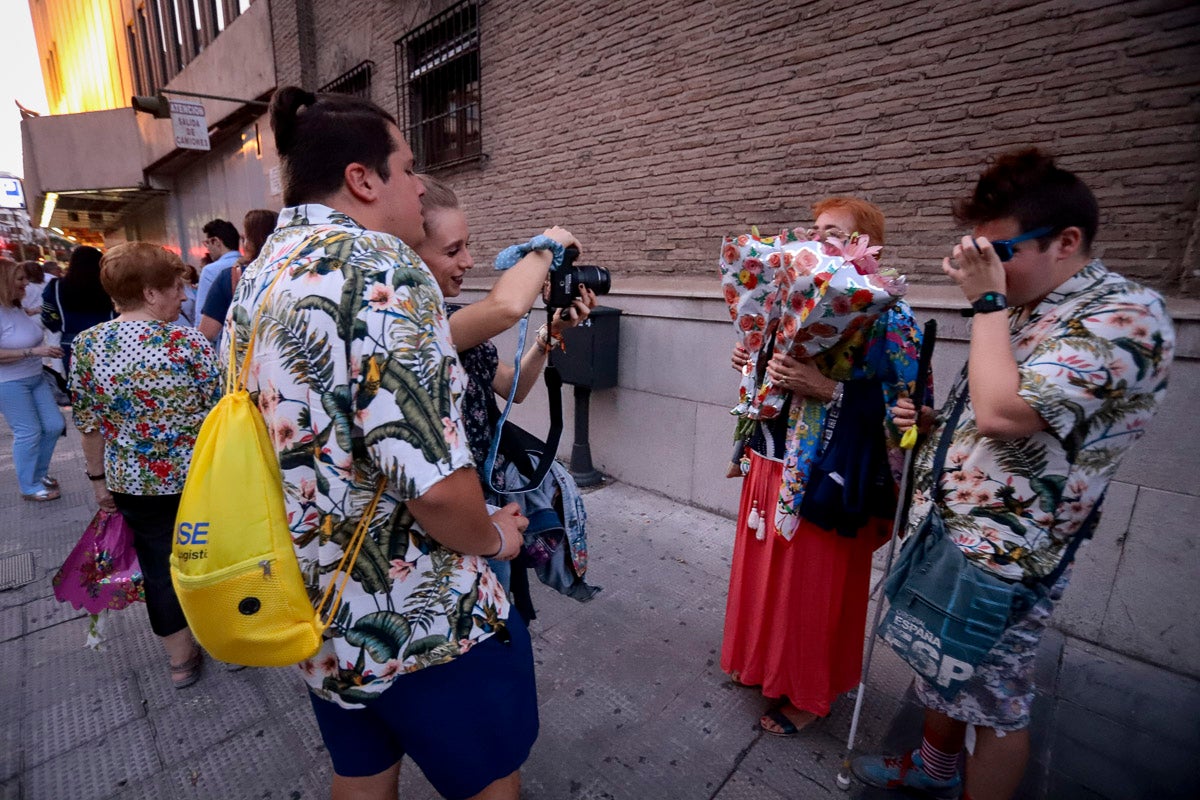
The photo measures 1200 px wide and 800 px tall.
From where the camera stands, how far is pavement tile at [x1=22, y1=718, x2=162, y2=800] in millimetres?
2064

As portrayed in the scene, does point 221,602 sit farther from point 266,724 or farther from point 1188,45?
point 1188,45

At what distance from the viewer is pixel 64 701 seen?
8.22ft

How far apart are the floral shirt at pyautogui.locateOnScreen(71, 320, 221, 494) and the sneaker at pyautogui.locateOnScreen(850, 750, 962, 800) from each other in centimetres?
286

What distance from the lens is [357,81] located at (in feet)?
25.4

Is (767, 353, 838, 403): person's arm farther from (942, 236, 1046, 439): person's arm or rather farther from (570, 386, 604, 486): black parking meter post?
(570, 386, 604, 486): black parking meter post

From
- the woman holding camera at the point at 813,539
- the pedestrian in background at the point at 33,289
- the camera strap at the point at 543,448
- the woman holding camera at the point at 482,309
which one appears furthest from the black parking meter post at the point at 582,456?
the pedestrian in background at the point at 33,289

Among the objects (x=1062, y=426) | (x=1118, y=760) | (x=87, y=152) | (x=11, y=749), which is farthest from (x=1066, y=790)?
(x=87, y=152)

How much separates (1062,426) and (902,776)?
4.61 ft

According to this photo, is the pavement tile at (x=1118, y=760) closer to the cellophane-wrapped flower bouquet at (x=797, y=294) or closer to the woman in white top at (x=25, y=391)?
the cellophane-wrapped flower bouquet at (x=797, y=294)

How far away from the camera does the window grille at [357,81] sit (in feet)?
24.4

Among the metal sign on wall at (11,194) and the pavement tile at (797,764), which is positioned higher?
the metal sign on wall at (11,194)

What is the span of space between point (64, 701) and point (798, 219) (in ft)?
14.9

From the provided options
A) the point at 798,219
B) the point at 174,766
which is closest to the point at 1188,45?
the point at 798,219

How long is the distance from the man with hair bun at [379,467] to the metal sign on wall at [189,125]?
36.1 ft
